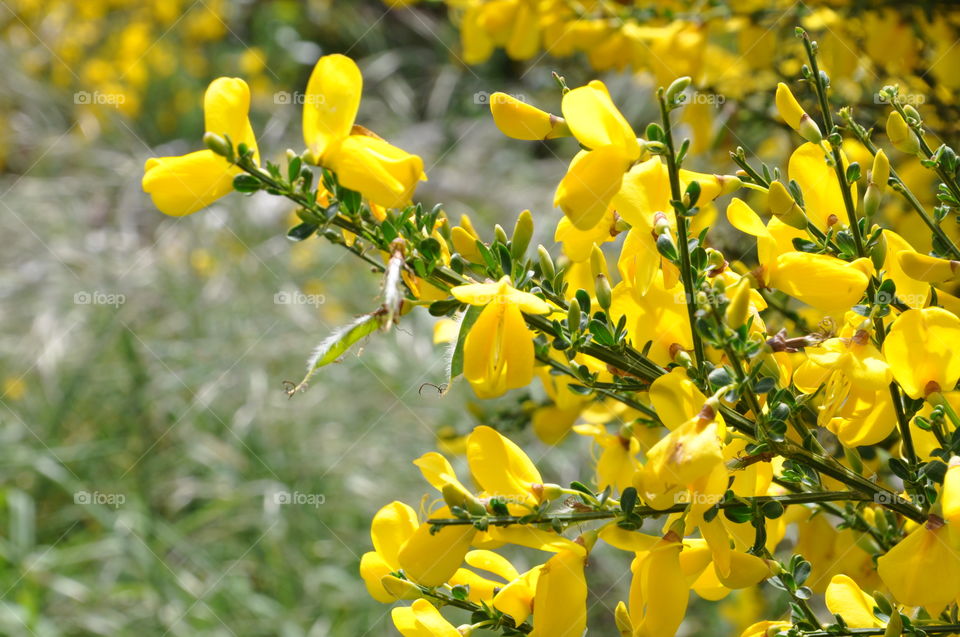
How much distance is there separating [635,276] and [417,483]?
1.79 m

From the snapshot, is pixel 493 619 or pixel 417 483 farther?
pixel 417 483

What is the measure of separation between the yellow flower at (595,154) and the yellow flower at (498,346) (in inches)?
2.5

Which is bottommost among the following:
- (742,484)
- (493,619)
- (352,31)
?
(352,31)

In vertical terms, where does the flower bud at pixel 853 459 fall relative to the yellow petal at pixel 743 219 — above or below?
below

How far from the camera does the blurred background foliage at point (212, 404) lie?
6.44 feet

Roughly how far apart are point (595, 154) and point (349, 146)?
6.0 inches

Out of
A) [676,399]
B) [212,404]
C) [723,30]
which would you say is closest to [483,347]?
[676,399]

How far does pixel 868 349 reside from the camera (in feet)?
1.63

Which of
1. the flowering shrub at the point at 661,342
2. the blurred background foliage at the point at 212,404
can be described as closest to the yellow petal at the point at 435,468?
the flowering shrub at the point at 661,342

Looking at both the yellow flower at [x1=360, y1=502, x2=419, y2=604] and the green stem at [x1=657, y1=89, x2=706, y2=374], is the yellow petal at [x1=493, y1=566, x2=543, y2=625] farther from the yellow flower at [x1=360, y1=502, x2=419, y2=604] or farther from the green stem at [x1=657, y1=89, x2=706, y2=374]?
the green stem at [x1=657, y1=89, x2=706, y2=374]

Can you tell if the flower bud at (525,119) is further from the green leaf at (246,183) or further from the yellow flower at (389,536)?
the yellow flower at (389,536)

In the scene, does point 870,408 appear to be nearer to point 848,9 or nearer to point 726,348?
point 726,348

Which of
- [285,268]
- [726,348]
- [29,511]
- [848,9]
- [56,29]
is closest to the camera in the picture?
[726,348]

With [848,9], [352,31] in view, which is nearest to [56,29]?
[352,31]
